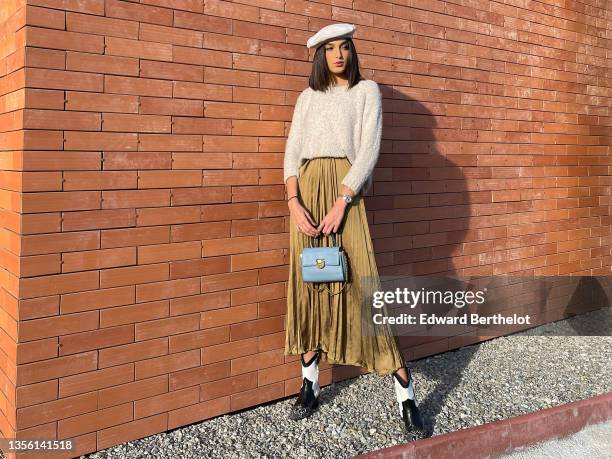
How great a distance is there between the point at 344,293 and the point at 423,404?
0.99m

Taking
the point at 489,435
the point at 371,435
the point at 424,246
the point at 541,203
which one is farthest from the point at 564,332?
the point at 371,435

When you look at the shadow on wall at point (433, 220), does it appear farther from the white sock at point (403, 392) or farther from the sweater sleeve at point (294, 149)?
the sweater sleeve at point (294, 149)

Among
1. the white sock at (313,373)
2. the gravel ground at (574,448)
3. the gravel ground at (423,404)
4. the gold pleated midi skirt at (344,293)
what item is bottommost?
the gravel ground at (574,448)

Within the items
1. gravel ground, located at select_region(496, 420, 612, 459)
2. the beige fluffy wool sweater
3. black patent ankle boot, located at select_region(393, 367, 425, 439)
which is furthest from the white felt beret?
gravel ground, located at select_region(496, 420, 612, 459)

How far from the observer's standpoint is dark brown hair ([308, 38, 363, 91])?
9.42 ft

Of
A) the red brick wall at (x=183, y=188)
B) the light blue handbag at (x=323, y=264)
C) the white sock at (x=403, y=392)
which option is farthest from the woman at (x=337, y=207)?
the red brick wall at (x=183, y=188)

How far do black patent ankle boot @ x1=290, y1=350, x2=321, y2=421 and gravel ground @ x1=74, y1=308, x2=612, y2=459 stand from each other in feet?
0.18

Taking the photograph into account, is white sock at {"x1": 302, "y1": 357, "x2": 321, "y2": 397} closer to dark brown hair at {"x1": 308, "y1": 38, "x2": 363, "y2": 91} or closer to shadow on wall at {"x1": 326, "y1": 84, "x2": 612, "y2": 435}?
shadow on wall at {"x1": 326, "y1": 84, "x2": 612, "y2": 435}

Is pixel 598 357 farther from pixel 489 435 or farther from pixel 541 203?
pixel 489 435

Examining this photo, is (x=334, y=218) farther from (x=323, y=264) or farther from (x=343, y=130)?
(x=343, y=130)

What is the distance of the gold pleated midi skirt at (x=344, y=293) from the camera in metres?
2.87

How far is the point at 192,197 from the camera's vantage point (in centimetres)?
296

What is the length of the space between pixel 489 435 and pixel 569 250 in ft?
9.34

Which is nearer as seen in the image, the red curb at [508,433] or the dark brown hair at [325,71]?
the red curb at [508,433]
